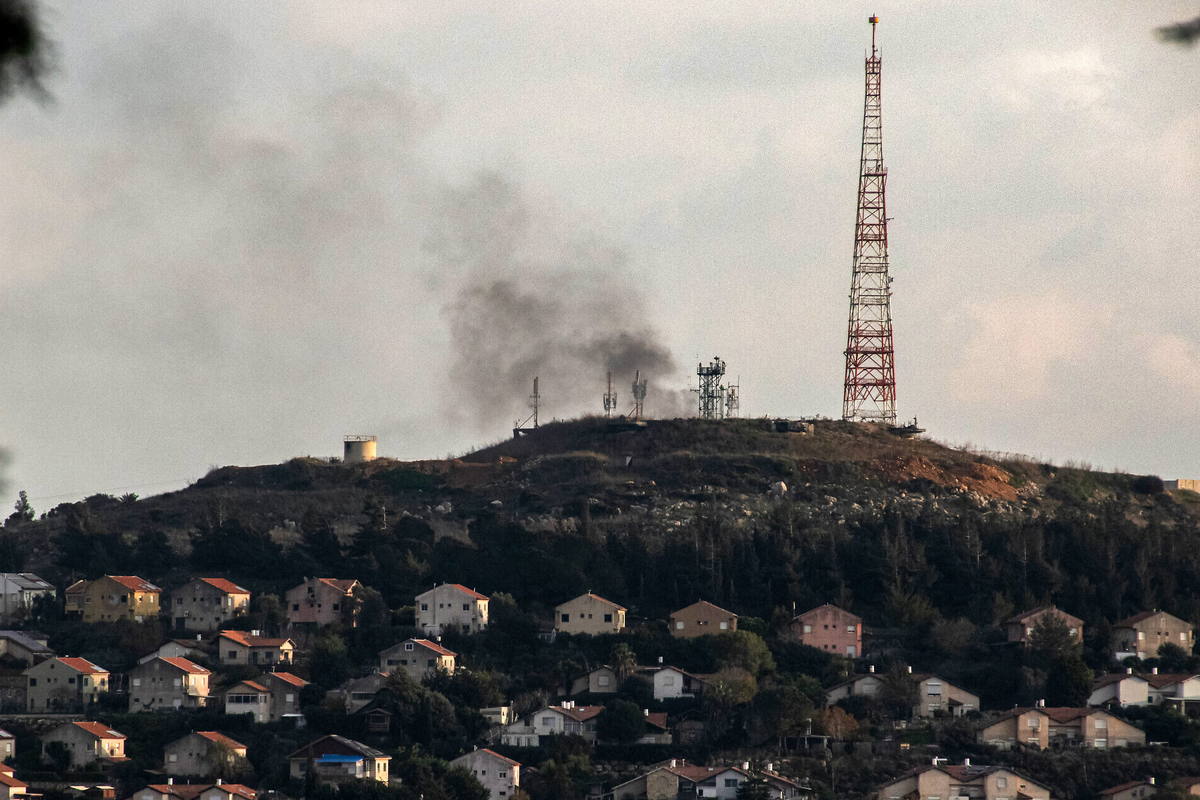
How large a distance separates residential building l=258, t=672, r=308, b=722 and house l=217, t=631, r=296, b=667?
4571 millimetres

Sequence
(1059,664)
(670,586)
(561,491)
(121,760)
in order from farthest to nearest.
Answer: (561,491)
(670,586)
(1059,664)
(121,760)

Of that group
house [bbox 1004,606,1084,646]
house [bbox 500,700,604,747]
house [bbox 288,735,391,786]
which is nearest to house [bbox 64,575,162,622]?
house [bbox 288,735,391,786]

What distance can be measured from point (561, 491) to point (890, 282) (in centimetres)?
1997

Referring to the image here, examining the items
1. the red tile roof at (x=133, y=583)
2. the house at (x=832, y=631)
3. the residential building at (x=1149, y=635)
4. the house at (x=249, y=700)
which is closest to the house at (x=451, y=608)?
the house at (x=249, y=700)

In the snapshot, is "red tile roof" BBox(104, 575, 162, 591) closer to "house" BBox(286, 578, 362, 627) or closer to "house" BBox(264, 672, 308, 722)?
"house" BBox(286, 578, 362, 627)

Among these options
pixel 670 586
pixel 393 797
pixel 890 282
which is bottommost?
pixel 393 797

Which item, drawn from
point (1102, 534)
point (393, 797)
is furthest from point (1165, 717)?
point (393, 797)

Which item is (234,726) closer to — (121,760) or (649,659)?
(121,760)

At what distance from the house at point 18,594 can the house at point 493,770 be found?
29.0 metres

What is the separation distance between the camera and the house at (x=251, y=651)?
83188 mm

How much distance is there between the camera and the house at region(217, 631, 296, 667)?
83.2 m

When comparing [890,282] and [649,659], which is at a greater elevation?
[890,282]

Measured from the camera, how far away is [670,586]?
297 feet

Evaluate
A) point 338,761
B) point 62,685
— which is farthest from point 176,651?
point 338,761
